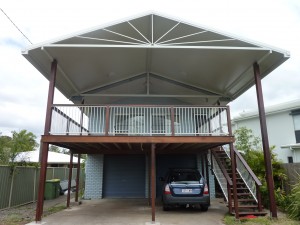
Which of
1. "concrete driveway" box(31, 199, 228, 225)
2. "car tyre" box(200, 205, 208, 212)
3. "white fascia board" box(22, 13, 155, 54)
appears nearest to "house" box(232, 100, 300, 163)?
"concrete driveway" box(31, 199, 228, 225)

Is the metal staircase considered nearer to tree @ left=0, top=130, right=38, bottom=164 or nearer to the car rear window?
the car rear window

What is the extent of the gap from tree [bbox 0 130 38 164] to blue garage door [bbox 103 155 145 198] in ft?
13.0

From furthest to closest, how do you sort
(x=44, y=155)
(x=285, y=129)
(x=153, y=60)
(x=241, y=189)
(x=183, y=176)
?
(x=285, y=129), (x=153, y=60), (x=241, y=189), (x=183, y=176), (x=44, y=155)

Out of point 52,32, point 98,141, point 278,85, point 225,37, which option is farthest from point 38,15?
point 278,85

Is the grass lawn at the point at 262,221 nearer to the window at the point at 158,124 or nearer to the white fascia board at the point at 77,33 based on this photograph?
the window at the point at 158,124

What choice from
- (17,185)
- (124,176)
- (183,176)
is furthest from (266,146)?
(17,185)

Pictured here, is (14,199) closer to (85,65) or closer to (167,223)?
(85,65)

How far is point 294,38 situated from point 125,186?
1200 centimetres

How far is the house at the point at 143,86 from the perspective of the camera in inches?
325

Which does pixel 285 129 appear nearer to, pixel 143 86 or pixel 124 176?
pixel 143 86

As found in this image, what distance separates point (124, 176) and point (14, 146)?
5521 mm

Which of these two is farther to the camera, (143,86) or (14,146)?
(143,86)

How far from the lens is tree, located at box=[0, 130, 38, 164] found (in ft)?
35.6

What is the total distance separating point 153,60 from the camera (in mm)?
11109
